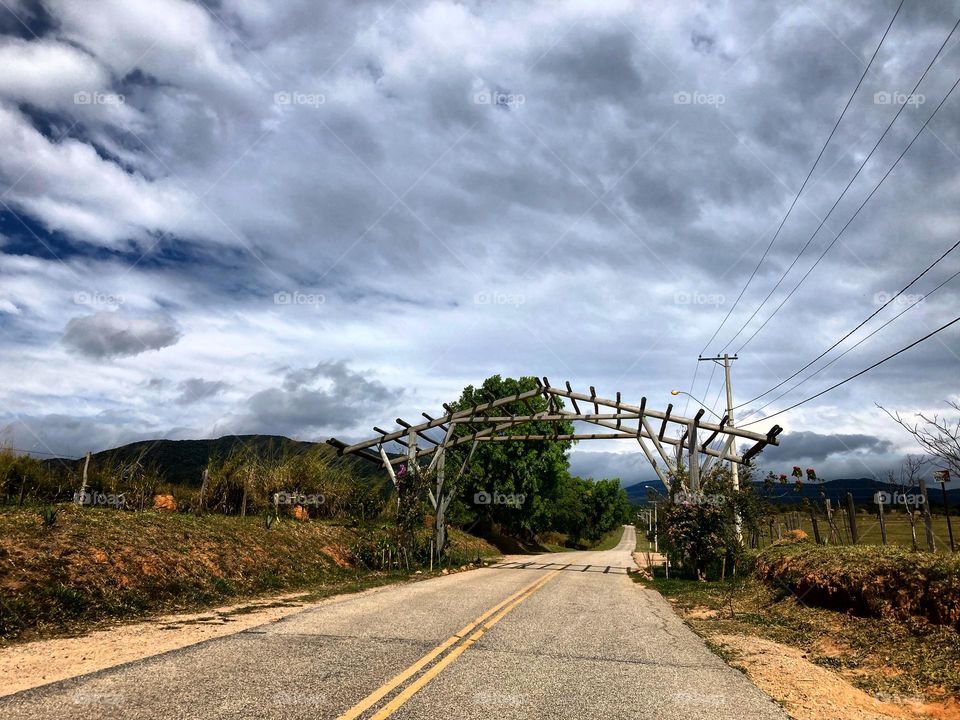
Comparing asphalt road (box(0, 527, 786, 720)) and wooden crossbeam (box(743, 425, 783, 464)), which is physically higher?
wooden crossbeam (box(743, 425, 783, 464))

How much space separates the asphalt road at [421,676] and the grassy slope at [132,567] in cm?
310

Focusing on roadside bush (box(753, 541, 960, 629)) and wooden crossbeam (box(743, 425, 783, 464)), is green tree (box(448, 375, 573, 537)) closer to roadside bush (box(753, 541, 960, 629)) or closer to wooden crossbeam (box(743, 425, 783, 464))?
wooden crossbeam (box(743, 425, 783, 464))

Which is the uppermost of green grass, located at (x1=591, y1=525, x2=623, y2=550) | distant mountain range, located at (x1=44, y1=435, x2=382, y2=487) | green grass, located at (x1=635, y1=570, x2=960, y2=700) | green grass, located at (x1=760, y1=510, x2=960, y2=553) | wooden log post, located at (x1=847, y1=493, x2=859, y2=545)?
distant mountain range, located at (x1=44, y1=435, x2=382, y2=487)

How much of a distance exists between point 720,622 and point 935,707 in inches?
227

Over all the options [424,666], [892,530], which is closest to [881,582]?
[424,666]

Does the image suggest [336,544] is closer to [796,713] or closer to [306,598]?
[306,598]

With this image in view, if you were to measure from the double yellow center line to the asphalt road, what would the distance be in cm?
2

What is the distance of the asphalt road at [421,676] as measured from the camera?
17.5 ft

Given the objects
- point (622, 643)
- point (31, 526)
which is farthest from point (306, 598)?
point (622, 643)

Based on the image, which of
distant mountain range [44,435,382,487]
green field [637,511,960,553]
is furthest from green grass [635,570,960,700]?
distant mountain range [44,435,382,487]

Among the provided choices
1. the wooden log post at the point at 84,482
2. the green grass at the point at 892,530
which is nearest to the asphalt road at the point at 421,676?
the wooden log post at the point at 84,482

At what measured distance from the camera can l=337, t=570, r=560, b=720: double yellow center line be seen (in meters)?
5.31

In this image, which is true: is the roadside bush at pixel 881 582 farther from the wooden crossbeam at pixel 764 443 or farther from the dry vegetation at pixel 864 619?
the wooden crossbeam at pixel 764 443

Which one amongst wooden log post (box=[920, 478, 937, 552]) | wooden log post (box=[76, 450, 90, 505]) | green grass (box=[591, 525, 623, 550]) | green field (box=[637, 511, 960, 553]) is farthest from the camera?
green grass (box=[591, 525, 623, 550])
